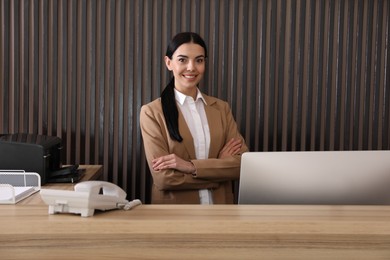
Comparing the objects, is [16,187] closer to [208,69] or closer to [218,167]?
[218,167]

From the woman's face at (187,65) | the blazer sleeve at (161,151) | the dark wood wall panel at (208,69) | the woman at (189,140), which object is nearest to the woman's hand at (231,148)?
the woman at (189,140)

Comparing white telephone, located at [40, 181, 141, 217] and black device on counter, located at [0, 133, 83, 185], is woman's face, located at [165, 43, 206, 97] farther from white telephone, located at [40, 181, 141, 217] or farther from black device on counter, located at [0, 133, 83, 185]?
white telephone, located at [40, 181, 141, 217]

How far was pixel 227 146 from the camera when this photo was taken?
127 inches

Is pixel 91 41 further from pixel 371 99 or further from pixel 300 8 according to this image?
pixel 371 99

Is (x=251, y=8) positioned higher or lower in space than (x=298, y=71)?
higher

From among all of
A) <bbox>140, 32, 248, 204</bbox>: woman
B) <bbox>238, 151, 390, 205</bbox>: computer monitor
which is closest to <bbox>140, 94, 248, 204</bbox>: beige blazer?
<bbox>140, 32, 248, 204</bbox>: woman

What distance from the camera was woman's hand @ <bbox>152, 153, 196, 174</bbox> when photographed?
293cm

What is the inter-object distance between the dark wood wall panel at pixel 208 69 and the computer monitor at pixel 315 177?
2006 millimetres

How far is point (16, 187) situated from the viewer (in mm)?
2477

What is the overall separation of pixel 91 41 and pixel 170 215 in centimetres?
253

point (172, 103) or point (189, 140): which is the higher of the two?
point (172, 103)

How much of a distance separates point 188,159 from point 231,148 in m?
0.29

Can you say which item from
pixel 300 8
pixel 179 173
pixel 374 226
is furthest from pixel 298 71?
pixel 374 226

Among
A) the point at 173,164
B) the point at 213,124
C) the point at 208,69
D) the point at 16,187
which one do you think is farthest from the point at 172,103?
the point at 16,187
